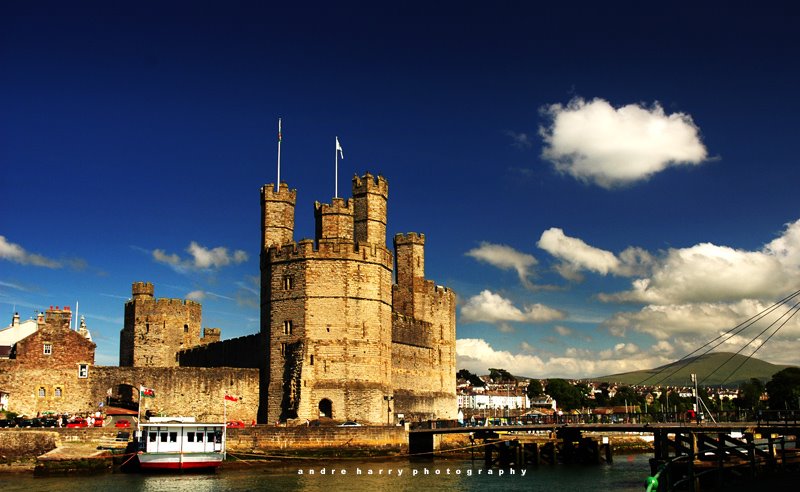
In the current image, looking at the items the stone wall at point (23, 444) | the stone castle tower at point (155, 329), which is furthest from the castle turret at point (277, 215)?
the stone wall at point (23, 444)

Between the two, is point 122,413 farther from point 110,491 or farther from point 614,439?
point 614,439

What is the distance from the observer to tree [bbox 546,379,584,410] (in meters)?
188

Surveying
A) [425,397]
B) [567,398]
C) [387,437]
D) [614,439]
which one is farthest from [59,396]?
[567,398]

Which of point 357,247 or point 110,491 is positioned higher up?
point 357,247

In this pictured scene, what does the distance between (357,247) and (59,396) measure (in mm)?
Result: 20279

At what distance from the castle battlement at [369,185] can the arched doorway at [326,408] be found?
1792 cm

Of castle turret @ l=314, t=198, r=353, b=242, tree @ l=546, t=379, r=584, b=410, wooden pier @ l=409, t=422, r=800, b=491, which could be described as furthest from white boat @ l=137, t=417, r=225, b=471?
tree @ l=546, t=379, r=584, b=410

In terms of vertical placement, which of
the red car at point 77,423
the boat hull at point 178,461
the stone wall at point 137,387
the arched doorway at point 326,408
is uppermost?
the stone wall at point 137,387

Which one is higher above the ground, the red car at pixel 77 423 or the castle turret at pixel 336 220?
the castle turret at pixel 336 220

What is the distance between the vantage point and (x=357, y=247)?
57.8 metres

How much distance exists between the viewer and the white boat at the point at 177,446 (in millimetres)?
44844

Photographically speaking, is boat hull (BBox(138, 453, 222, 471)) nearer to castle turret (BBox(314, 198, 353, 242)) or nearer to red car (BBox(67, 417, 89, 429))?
red car (BBox(67, 417, 89, 429))

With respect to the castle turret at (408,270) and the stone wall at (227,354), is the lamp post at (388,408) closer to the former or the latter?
the stone wall at (227,354)

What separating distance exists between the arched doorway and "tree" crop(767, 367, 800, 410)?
2796 inches
